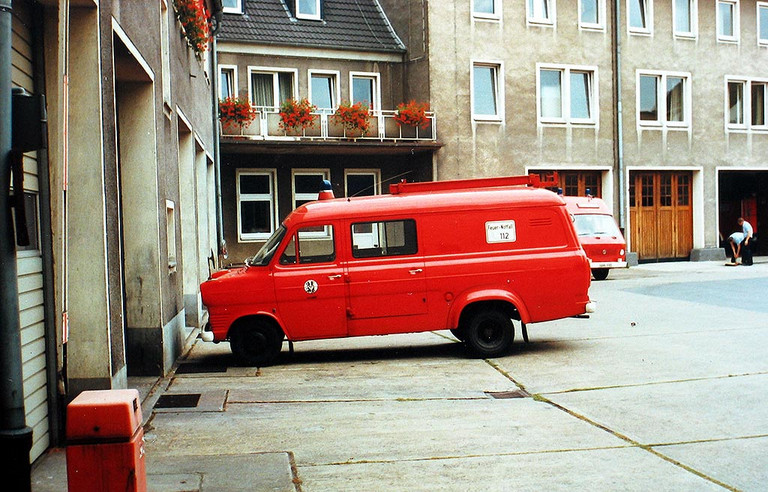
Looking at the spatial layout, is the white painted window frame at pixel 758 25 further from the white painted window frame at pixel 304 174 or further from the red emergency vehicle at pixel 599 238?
the white painted window frame at pixel 304 174

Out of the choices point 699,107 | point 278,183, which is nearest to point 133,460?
point 278,183

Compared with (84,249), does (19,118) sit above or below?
above

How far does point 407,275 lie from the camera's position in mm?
10953

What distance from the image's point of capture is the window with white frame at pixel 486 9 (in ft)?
91.2

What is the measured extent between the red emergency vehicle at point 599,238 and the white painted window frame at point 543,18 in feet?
24.3

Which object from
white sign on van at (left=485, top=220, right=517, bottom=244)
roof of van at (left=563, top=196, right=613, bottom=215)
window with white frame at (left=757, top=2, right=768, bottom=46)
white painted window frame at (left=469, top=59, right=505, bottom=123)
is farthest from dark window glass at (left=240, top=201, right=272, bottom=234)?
window with white frame at (left=757, top=2, right=768, bottom=46)

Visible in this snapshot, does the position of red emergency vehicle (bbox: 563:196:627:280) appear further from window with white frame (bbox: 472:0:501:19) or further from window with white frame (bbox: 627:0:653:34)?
window with white frame (bbox: 627:0:653:34)

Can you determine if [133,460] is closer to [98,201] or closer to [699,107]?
[98,201]

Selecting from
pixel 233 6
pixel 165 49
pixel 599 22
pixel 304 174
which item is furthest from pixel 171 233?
pixel 599 22

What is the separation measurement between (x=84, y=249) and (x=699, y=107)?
94.2 ft

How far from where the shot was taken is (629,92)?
3003 cm

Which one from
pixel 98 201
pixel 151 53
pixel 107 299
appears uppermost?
pixel 151 53

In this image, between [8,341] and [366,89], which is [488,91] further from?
[8,341]

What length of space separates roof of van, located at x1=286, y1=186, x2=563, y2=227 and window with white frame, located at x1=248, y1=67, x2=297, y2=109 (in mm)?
16049
